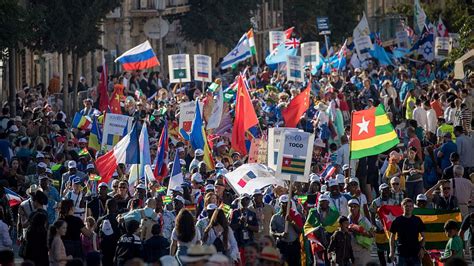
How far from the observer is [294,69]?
4350 cm

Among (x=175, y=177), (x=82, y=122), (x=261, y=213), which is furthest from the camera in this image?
(x=82, y=122)

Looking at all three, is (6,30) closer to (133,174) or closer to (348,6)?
(133,174)

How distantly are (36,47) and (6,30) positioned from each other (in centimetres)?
1074

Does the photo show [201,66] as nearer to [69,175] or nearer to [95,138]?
[95,138]

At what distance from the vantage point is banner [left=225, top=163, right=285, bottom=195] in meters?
24.4

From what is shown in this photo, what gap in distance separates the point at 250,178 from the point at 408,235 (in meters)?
4.30

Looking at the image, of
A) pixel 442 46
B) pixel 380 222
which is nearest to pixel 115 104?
pixel 380 222

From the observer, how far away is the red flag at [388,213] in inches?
894

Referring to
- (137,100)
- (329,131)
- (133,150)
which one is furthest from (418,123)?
(133,150)

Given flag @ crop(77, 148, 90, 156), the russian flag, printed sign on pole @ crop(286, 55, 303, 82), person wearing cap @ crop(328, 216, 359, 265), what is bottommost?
person wearing cap @ crop(328, 216, 359, 265)

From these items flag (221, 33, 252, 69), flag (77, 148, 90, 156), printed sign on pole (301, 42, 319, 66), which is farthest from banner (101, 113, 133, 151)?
printed sign on pole (301, 42, 319, 66)

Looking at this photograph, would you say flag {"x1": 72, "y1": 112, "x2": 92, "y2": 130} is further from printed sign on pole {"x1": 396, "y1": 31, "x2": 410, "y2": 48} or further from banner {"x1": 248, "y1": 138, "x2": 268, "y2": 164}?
printed sign on pole {"x1": 396, "y1": 31, "x2": 410, "y2": 48}

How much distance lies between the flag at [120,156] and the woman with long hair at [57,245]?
645cm

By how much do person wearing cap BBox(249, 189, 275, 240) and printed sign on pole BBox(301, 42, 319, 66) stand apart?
87.6ft
